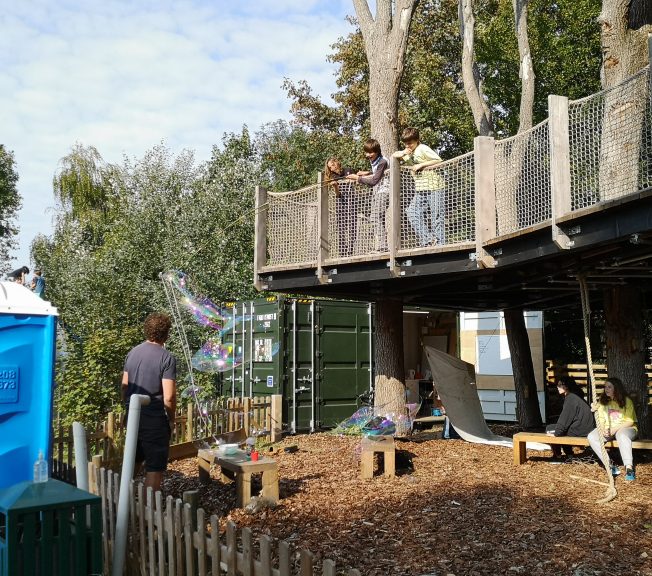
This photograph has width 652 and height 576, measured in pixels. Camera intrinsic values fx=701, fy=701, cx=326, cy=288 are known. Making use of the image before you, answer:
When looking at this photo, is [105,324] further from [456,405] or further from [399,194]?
[399,194]

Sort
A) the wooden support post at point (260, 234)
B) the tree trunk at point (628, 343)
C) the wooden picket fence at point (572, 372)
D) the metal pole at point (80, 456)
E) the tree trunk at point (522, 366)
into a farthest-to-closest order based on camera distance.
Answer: the wooden picket fence at point (572, 372)
the tree trunk at point (522, 366)
the wooden support post at point (260, 234)
the tree trunk at point (628, 343)
the metal pole at point (80, 456)

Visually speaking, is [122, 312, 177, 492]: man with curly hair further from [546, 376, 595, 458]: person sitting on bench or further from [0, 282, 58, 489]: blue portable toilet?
[546, 376, 595, 458]: person sitting on bench

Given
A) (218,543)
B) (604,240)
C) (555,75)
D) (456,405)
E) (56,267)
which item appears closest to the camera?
Result: (218,543)

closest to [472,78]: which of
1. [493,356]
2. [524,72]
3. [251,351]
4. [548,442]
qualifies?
[524,72]

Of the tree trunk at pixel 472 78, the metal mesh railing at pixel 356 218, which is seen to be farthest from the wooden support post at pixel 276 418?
the tree trunk at pixel 472 78

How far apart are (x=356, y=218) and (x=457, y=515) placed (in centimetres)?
465

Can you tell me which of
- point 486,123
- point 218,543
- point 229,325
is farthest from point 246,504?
point 486,123

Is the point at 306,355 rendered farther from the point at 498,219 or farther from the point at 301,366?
the point at 498,219

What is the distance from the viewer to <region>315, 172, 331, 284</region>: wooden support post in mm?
10461

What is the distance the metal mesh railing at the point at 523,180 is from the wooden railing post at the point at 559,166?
0.30 metres

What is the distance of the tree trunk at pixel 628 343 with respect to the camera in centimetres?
991

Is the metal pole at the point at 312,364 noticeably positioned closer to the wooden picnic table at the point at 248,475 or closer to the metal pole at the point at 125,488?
the wooden picnic table at the point at 248,475

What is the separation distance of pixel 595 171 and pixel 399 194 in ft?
9.78

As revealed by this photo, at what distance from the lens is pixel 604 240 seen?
679cm
